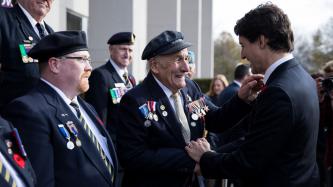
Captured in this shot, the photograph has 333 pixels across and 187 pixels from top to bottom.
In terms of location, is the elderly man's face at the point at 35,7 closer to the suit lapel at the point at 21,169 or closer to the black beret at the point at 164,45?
the black beret at the point at 164,45

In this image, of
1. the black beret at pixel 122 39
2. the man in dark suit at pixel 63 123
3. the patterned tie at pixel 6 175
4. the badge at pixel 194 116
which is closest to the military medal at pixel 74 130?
the man in dark suit at pixel 63 123

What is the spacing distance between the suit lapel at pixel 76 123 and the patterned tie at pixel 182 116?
720mm

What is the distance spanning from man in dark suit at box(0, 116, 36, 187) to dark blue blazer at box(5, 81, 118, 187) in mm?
271

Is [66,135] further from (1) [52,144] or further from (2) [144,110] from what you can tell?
Result: (2) [144,110]

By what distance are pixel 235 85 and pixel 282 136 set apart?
471cm

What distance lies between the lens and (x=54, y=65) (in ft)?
11.1

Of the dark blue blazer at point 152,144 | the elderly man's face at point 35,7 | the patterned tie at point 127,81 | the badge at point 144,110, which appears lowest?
the dark blue blazer at point 152,144

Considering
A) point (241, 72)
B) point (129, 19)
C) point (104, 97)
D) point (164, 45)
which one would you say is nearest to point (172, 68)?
point (164, 45)

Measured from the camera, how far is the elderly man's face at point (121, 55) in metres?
6.25

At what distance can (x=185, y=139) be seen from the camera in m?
3.83

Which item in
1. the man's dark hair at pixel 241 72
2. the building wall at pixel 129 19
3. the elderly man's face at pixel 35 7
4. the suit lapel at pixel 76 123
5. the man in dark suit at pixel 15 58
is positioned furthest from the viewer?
the building wall at pixel 129 19

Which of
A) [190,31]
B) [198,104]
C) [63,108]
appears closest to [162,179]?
[198,104]

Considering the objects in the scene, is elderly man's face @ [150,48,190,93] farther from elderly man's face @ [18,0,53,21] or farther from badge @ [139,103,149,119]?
elderly man's face @ [18,0,53,21]

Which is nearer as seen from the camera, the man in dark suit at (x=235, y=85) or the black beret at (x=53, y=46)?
the black beret at (x=53, y=46)
